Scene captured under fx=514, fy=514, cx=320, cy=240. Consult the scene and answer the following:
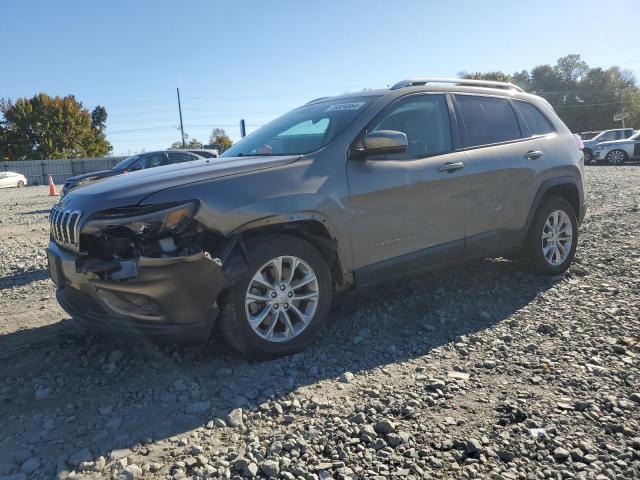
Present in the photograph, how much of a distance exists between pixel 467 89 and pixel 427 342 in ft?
7.89

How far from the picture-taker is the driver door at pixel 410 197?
3.84 m

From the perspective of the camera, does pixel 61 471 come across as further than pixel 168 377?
No

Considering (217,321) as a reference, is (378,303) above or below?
below

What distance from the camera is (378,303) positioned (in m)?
4.61

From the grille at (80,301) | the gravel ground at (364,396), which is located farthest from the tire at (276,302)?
the grille at (80,301)

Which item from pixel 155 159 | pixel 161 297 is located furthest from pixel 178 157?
pixel 161 297

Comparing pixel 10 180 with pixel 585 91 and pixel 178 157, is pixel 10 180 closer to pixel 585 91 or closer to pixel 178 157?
pixel 178 157

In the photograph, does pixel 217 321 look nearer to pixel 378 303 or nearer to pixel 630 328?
pixel 378 303

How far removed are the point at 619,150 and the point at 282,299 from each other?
24.5m

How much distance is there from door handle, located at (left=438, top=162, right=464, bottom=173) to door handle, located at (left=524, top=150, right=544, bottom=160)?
95 centimetres

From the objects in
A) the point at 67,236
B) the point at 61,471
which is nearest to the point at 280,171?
the point at 67,236

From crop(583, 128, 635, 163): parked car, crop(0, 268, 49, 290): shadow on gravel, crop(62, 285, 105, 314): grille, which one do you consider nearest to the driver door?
crop(62, 285, 105, 314): grille

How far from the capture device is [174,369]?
3467 mm

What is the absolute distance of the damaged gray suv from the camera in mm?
3143
